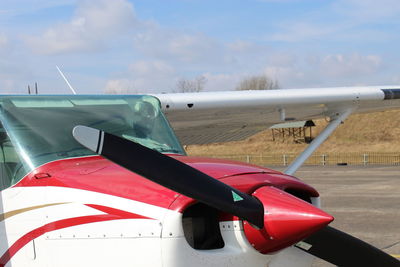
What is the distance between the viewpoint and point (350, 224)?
31.3ft

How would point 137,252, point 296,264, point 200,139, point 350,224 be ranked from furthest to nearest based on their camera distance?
1. point 350,224
2. point 200,139
3. point 296,264
4. point 137,252

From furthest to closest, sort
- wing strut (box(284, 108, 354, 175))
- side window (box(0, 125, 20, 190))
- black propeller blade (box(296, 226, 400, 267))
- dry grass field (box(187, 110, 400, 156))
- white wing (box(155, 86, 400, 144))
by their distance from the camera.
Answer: dry grass field (box(187, 110, 400, 156)), wing strut (box(284, 108, 354, 175)), white wing (box(155, 86, 400, 144)), side window (box(0, 125, 20, 190)), black propeller blade (box(296, 226, 400, 267))

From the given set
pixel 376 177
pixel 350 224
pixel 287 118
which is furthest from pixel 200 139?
pixel 376 177

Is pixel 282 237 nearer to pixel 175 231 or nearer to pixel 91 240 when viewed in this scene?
pixel 175 231

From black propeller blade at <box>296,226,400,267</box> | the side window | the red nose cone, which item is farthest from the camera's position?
the side window

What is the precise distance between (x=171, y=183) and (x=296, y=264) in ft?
3.36

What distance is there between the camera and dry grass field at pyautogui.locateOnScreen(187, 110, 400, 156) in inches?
1848

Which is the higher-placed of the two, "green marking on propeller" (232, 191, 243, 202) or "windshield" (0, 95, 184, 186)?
"windshield" (0, 95, 184, 186)

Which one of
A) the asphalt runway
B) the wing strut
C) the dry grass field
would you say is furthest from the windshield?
the dry grass field

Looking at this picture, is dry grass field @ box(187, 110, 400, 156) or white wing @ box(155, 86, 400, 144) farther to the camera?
dry grass field @ box(187, 110, 400, 156)

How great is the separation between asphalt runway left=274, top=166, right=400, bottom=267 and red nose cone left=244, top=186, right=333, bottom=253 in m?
3.70

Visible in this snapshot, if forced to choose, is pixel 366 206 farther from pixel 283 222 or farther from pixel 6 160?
pixel 283 222

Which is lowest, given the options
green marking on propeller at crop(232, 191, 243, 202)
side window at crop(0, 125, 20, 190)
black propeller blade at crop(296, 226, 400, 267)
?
black propeller blade at crop(296, 226, 400, 267)

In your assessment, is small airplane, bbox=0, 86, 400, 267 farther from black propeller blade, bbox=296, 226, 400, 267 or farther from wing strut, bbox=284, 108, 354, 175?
wing strut, bbox=284, 108, 354, 175
